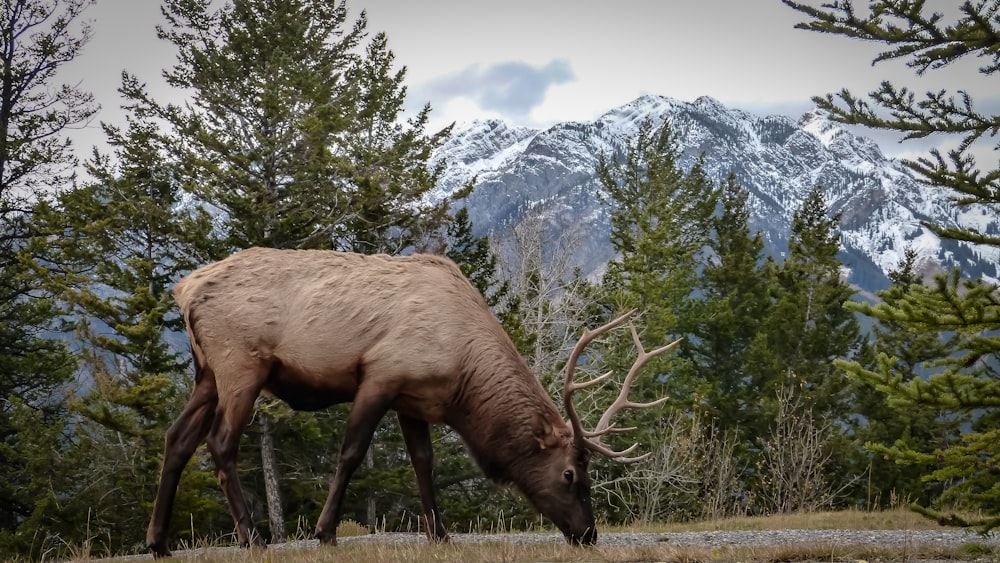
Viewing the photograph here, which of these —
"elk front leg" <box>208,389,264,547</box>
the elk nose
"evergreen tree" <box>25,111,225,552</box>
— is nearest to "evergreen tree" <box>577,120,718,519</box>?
"evergreen tree" <box>25,111,225,552</box>

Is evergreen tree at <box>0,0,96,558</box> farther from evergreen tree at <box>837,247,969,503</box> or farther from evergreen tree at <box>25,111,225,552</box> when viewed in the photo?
Answer: evergreen tree at <box>837,247,969,503</box>

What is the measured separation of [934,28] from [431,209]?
544 inches

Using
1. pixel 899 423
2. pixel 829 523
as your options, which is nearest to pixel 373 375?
pixel 829 523

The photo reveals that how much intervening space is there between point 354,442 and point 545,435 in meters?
1.46

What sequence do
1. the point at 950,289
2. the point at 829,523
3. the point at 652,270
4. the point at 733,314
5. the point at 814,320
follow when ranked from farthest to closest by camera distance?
1. the point at 733,314
2. the point at 814,320
3. the point at 652,270
4. the point at 829,523
5. the point at 950,289

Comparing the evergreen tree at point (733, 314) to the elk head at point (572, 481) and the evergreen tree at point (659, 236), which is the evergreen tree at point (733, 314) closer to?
the evergreen tree at point (659, 236)

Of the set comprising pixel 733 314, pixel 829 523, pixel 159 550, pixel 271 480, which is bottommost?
pixel 829 523

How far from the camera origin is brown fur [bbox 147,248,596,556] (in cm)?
593

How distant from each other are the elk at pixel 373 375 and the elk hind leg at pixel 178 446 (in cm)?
1

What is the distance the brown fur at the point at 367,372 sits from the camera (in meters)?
5.93

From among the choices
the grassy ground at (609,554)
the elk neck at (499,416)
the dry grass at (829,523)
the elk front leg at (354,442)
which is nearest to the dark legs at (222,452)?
the grassy ground at (609,554)

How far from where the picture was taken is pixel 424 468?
6566mm

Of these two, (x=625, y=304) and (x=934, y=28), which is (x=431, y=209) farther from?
(x=934, y=28)

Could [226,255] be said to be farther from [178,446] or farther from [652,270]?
[652,270]
